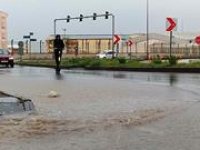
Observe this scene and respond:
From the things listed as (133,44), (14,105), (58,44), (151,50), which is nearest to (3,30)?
(133,44)

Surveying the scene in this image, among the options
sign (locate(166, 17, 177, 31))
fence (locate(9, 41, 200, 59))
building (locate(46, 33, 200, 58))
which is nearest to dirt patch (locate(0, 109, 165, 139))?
sign (locate(166, 17, 177, 31))

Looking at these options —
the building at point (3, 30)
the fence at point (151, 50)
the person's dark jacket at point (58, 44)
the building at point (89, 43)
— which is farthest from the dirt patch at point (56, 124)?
the building at point (3, 30)

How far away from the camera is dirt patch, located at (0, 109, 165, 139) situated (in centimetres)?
1005

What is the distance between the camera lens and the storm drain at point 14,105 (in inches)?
482

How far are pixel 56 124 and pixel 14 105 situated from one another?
6.02ft

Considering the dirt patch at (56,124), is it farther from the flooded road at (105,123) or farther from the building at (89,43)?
the building at (89,43)

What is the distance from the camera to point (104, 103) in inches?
572

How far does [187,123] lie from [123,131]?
147cm

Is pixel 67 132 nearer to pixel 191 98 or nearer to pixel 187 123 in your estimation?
pixel 187 123

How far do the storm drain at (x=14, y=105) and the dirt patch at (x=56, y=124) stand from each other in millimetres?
598

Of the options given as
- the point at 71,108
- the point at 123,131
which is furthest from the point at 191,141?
the point at 71,108

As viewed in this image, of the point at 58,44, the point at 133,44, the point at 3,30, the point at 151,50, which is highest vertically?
the point at 3,30

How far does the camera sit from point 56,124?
10922mm

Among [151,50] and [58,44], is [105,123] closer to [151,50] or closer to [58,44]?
[58,44]
